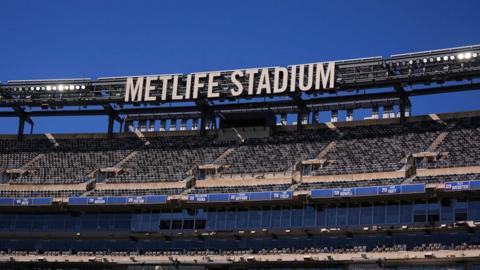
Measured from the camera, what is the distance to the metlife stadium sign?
100875 mm

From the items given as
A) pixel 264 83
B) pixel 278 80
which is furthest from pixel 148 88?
pixel 278 80

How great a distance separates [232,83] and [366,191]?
24908 mm

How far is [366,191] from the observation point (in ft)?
285

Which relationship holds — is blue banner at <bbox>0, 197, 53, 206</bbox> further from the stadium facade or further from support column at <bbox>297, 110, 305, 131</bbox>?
support column at <bbox>297, 110, 305, 131</bbox>

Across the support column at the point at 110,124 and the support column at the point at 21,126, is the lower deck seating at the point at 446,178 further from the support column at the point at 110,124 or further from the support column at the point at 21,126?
the support column at the point at 21,126

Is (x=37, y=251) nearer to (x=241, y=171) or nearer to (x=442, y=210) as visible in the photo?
(x=241, y=171)

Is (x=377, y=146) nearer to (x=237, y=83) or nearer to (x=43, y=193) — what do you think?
(x=237, y=83)

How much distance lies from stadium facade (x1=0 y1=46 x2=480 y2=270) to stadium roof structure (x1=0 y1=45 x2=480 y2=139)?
175mm

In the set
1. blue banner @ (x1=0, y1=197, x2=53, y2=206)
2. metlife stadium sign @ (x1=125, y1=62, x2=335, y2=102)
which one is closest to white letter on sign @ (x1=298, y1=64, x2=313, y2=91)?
metlife stadium sign @ (x1=125, y1=62, x2=335, y2=102)

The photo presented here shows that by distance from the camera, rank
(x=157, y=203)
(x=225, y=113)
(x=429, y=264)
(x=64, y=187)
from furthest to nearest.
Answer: (x=225, y=113), (x=64, y=187), (x=157, y=203), (x=429, y=264)

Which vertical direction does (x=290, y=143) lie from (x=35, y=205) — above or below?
above

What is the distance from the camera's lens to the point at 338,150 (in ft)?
323

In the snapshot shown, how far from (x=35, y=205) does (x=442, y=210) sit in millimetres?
43560

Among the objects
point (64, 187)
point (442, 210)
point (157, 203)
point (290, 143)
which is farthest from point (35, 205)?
point (442, 210)
